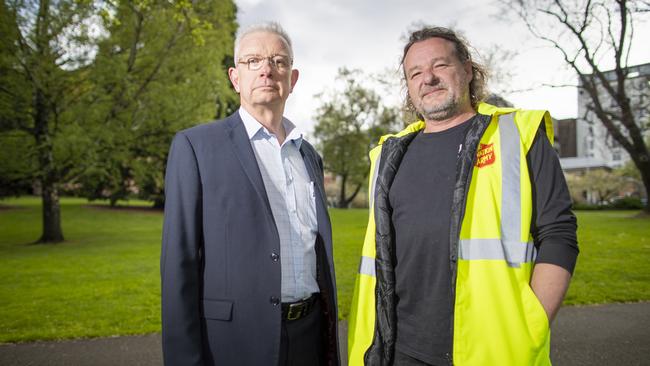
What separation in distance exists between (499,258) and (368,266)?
788 millimetres

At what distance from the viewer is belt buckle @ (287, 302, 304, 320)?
244 centimetres

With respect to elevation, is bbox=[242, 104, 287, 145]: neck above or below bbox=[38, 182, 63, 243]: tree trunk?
above

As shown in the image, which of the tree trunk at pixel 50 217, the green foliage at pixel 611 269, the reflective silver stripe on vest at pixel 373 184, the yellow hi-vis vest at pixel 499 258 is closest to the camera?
the yellow hi-vis vest at pixel 499 258

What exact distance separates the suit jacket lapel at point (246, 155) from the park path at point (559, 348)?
3.12 meters

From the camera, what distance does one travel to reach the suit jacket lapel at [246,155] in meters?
2.42

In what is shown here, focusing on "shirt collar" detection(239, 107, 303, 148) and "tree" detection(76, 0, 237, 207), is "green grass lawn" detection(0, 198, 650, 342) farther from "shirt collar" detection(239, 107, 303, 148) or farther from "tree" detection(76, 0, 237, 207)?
"shirt collar" detection(239, 107, 303, 148)

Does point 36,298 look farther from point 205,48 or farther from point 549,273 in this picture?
point 205,48

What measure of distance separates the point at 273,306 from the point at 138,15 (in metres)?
16.8

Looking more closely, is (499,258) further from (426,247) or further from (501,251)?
(426,247)

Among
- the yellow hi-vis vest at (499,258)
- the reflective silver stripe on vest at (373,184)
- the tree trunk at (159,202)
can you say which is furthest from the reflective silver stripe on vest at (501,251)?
the tree trunk at (159,202)

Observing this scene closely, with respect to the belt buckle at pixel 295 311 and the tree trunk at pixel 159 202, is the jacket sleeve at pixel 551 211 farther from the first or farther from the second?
the tree trunk at pixel 159 202

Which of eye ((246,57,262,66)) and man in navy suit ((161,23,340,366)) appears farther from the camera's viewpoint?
eye ((246,57,262,66))

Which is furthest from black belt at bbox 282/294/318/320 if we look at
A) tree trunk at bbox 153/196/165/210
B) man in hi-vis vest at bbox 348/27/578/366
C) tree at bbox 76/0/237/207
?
tree trunk at bbox 153/196/165/210

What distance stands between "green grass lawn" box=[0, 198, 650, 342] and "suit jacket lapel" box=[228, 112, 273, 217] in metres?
4.15
